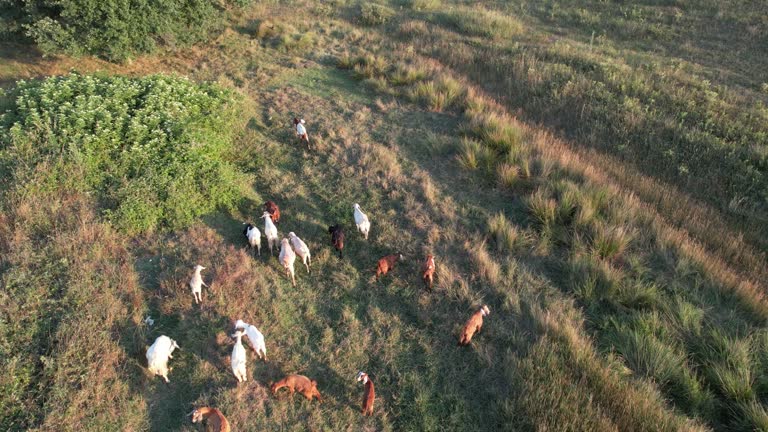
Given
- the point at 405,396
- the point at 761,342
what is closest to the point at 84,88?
the point at 405,396

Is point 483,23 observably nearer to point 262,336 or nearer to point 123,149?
point 123,149

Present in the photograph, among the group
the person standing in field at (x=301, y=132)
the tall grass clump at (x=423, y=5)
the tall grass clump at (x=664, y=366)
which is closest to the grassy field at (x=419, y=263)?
the tall grass clump at (x=664, y=366)

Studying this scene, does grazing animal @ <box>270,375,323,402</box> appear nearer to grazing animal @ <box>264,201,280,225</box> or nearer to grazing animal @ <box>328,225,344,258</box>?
grazing animal @ <box>328,225,344,258</box>

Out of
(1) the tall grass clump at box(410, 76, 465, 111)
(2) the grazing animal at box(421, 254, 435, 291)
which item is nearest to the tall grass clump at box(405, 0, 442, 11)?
(1) the tall grass clump at box(410, 76, 465, 111)

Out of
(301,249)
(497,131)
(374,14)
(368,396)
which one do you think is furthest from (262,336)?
(374,14)

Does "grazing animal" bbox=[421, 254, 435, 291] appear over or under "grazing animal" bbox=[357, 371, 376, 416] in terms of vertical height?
over

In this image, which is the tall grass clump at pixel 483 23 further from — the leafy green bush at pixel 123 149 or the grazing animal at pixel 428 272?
the grazing animal at pixel 428 272

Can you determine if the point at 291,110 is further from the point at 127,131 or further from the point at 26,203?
the point at 26,203
